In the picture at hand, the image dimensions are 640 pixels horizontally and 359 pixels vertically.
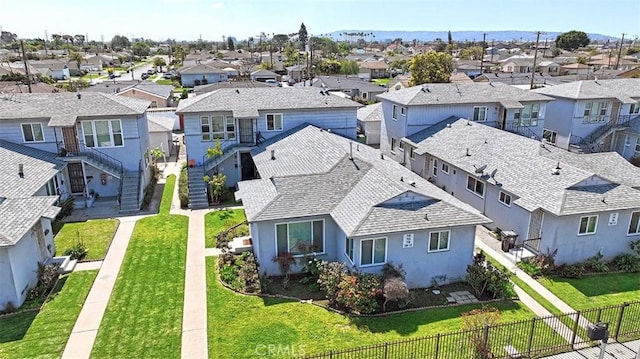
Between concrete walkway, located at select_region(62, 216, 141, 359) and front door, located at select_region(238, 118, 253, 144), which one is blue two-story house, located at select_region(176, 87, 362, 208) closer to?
front door, located at select_region(238, 118, 253, 144)

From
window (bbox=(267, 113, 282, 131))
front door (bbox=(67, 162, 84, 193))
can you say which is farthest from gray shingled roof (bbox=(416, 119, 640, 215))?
front door (bbox=(67, 162, 84, 193))

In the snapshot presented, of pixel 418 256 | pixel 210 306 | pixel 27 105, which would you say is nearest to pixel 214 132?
pixel 27 105

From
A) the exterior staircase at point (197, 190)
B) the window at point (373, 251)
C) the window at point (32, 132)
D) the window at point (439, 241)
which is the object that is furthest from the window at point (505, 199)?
the window at point (32, 132)

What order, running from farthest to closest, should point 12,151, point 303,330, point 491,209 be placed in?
point 12,151
point 491,209
point 303,330

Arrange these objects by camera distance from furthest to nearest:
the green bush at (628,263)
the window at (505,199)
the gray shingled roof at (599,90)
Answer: the gray shingled roof at (599,90) → the window at (505,199) → the green bush at (628,263)

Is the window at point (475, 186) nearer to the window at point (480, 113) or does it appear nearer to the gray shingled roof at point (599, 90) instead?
the window at point (480, 113)

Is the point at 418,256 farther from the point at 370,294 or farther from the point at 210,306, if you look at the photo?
the point at 210,306
